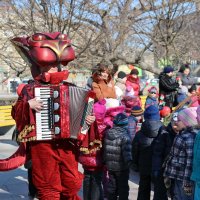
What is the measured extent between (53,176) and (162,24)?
7986 millimetres

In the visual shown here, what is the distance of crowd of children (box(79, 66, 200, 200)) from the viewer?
4.83 metres

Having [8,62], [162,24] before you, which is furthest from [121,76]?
[8,62]

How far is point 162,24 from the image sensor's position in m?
12.2

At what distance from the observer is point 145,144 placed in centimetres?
578

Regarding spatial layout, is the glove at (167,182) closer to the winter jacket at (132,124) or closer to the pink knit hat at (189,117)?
the pink knit hat at (189,117)

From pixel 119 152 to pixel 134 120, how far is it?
155 centimetres

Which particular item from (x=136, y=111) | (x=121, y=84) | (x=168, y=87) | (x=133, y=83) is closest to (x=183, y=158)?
(x=136, y=111)

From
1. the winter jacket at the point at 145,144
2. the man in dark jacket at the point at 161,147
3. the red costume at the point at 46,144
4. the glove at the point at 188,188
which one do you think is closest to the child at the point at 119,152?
the winter jacket at the point at 145,144

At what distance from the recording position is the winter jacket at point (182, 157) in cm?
474

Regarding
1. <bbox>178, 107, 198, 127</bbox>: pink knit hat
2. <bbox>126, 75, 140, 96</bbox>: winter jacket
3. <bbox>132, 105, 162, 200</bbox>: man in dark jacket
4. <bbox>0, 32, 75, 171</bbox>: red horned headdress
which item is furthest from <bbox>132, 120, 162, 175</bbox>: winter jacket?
<bbox>126, 75, 140, 96</bbox>: winter jacket

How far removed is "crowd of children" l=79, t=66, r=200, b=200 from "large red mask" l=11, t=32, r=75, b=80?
84 cm

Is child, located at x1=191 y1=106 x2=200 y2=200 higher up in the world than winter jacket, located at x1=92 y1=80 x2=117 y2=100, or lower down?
lower down

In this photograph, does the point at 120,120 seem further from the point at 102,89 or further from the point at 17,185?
the point at 17,185

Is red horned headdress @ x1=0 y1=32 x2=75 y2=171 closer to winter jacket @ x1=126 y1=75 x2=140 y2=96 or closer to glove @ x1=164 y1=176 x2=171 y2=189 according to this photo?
glove @ x1=164 y1=176 x2=171 y2=189
